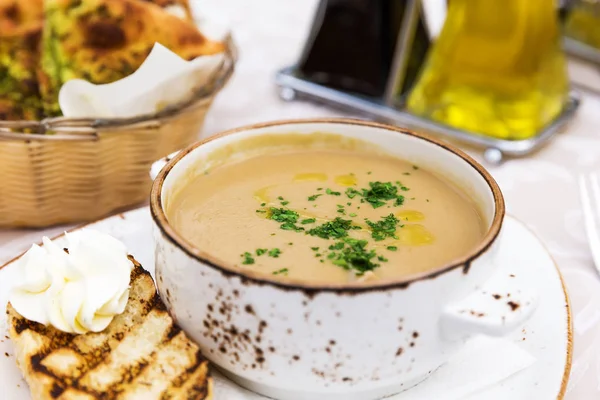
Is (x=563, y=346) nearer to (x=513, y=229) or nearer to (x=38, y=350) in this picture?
(x=513, y=229)

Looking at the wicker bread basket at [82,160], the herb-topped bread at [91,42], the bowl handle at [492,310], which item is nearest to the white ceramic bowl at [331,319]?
the bowl handle at [492,310]

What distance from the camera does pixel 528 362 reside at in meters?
1.04

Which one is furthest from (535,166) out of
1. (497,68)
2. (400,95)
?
(400,95)

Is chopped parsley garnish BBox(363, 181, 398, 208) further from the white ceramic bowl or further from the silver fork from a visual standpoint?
the silver fork

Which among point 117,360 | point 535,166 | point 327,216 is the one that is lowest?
point 535,166

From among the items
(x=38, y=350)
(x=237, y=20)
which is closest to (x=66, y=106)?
(x=38, y=350)

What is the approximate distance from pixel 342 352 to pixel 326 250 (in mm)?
180

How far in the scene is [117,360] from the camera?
965 millimetres

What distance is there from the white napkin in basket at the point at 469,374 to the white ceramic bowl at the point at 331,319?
0.06ft

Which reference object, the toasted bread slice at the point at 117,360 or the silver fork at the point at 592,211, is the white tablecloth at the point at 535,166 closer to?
the silver fork at the point at 592,211

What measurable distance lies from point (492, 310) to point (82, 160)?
92 cm

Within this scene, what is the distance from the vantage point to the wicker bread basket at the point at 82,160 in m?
1.40

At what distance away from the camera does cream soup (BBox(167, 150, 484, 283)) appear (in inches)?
39.4

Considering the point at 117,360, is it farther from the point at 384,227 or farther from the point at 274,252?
the point at 384,227
